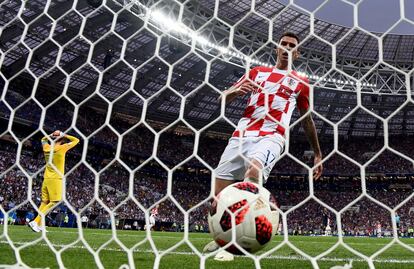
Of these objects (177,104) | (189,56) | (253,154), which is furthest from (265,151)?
(177,104)

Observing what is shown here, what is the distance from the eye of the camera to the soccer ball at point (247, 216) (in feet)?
7.63

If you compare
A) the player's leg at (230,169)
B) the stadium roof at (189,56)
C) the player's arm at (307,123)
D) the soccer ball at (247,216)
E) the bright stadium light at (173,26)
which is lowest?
the soccer ball at (247,216)

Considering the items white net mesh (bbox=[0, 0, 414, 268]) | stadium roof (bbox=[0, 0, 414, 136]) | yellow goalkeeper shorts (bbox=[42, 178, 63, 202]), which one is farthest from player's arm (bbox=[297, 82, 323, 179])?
stadium roof (bbox=[0, 0, 414, 136])

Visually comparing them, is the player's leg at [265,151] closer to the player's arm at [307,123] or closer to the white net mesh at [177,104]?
the player's arm at [307,123]

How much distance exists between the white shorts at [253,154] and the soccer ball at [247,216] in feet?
1.60

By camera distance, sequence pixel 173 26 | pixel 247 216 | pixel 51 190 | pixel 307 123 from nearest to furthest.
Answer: pixel 247 216 < pixel 307 123 < pixel 51 190 < pixel 173 26

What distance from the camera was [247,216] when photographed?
2332 mm

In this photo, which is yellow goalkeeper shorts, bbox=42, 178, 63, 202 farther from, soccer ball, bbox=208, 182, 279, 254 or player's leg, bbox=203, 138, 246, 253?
soccer ball, bbox=208, 182, 279, 254

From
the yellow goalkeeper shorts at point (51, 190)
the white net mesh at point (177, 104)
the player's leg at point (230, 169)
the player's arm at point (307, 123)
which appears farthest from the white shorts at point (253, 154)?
the white net mesh at point (177, 104)

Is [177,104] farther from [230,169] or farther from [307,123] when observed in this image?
[230,169]

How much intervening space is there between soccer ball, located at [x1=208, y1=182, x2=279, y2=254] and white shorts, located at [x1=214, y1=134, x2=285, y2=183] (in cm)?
49

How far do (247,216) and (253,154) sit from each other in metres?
0.79

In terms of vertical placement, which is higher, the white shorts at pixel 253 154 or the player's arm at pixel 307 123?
the player's arm at pixel 307 123

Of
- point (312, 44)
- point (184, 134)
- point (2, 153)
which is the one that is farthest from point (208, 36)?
point (184, 134)
